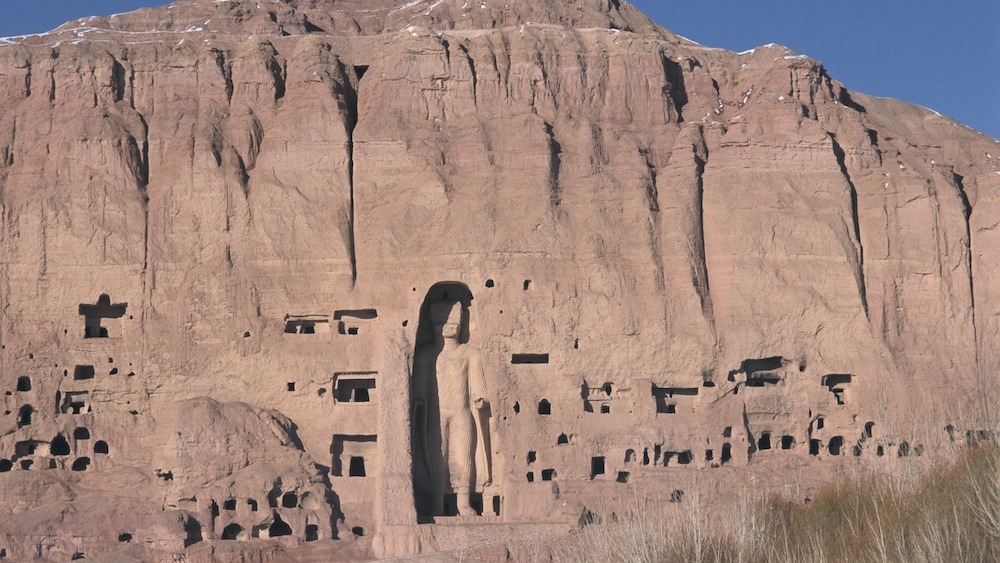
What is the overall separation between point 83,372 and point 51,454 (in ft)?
7.21

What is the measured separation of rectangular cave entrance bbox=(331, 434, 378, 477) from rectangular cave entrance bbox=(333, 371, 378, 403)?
3.09 feet

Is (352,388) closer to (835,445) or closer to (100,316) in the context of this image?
(100,316)

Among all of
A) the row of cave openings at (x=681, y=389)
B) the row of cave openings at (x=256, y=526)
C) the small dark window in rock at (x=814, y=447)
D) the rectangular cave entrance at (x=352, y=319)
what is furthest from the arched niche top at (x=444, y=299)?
the small dark window in rock at (x=814, y=447)

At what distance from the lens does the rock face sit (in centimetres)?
4253

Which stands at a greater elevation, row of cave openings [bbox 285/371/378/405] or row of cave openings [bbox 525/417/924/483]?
row of cave openings [bbox 285/371/378/405]

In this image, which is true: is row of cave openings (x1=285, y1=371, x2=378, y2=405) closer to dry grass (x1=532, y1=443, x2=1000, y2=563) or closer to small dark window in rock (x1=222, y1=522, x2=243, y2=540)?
small dark window in rock (x1=222, y1=522, x2=243, y2=540)

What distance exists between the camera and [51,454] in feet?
144

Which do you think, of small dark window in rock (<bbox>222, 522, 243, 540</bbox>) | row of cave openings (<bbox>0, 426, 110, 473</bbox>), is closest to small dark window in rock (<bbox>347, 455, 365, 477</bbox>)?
small dark window in rock (<bbox>222, 522, 243, 540</bbox>)

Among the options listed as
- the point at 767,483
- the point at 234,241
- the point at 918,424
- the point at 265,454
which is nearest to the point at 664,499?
the point at 767,483

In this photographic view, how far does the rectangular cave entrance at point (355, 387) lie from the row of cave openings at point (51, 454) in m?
5.89

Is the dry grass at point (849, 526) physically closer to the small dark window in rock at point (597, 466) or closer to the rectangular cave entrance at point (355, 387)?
the small dark window in rock at point (597, 466)

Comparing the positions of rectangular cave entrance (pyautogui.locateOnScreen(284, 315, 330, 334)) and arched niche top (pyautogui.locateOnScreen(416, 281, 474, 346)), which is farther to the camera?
arched niche top (pyautogui.locateOnScreen(416, 281, 474, 346))

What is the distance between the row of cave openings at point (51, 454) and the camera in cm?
4328

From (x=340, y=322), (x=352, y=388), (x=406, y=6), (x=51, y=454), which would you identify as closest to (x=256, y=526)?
(x=352, y=388)
